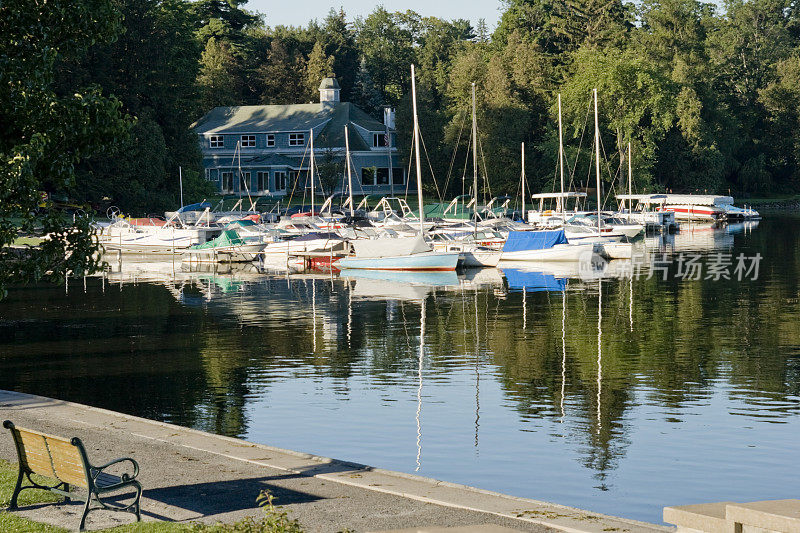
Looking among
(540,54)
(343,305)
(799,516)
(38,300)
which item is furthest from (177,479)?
(540,54)

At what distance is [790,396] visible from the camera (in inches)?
920

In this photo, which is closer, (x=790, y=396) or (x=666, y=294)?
(x=790, y=396)

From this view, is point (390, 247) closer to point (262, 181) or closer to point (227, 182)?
point (262, 181)

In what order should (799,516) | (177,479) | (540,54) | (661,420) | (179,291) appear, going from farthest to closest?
1. (540,54)
2. (179,291)
3. (661,420)
4. (177,479)
5. (799,516)


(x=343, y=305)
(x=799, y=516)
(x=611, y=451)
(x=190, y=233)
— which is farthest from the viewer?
(x=190, y=233)

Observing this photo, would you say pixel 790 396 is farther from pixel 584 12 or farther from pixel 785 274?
pixel 584 12

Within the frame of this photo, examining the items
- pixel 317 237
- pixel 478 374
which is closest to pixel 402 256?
pixel 317 237

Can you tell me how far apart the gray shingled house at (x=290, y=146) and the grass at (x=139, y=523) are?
9555cm

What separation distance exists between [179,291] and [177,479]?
120ft

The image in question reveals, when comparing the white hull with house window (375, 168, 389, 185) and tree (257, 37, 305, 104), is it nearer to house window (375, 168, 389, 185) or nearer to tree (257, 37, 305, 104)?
house window (375, 168, 389, 185)

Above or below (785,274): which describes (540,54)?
above

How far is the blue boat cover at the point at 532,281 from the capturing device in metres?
48.8

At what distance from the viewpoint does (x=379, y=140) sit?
374 ft

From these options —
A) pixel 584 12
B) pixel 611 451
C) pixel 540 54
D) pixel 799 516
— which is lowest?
pixel 611 451
